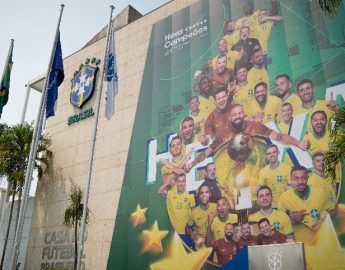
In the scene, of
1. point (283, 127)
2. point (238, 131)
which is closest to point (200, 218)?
point (238, 131)

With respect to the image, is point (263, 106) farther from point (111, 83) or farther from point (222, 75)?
point (111, 83)

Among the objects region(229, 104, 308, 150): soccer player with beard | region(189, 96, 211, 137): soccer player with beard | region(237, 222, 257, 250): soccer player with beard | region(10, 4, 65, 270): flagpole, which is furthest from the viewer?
region(189, 96, 211, 137): soccer player with beard

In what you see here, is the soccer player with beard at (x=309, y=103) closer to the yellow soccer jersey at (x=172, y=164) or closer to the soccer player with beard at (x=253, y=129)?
the soccer player with beard at (x=253, y=129)

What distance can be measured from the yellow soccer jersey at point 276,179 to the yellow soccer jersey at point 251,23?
247 inches

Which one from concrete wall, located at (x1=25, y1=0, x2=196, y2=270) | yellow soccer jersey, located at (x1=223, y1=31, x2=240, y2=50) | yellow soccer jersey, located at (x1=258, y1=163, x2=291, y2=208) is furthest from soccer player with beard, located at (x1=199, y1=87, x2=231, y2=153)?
concrete wall, located at (x1=25, y1=0, x2=196, y2=270)

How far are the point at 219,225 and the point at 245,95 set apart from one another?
5.66m

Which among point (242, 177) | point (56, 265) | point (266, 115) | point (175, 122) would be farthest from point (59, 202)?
point (266, 115)

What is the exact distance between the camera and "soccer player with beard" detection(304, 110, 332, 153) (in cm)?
1402

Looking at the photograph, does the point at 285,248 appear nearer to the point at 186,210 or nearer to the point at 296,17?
the point at 186,210

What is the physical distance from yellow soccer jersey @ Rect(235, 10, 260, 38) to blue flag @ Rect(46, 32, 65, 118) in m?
8.38

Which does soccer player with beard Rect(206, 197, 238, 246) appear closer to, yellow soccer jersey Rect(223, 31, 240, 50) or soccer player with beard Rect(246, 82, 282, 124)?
soccer player with beard Rect(246, 82, 282, 124)

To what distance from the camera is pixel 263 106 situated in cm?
1606

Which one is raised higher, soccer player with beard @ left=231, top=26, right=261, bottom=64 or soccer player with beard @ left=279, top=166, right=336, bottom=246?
soccer player with beard @ left=231, top=26, right=261, bottom=64

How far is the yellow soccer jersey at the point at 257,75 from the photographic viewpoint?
16.5 m
